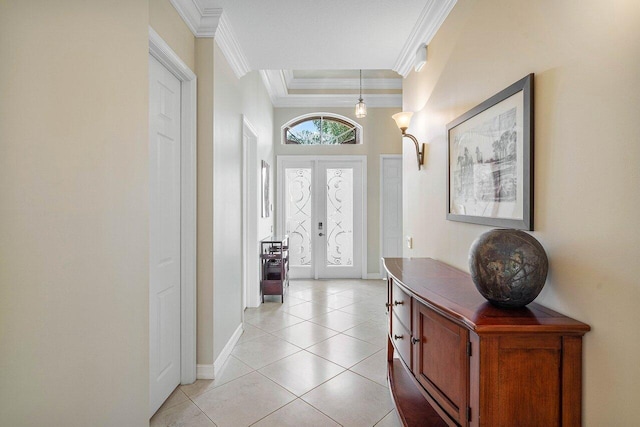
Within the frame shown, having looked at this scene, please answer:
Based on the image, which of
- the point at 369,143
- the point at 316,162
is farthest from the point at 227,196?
the point at 369,143

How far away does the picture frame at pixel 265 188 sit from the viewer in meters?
4.28

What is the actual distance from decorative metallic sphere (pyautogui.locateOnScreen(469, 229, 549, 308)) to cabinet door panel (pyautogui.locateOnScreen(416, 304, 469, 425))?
195 mm

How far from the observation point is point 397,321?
1829 mm

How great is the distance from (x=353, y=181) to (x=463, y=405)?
4497 millimetres

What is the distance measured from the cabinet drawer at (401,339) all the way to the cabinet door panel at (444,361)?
0.44ft

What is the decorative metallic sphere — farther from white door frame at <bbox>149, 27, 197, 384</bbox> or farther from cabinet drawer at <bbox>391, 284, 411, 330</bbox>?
white door frame at <bbox>149, 27, 197, 384</bbox>

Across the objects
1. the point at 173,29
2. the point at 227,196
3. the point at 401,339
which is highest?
the point at 173,29

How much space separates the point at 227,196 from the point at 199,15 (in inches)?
54.3

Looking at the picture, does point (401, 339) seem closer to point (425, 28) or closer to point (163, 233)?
point (163, 233)

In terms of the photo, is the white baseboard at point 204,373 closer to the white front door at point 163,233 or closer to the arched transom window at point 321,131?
the white front door at point 163,233

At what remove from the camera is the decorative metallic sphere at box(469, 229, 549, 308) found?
3.47ft

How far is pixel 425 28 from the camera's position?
2.34m

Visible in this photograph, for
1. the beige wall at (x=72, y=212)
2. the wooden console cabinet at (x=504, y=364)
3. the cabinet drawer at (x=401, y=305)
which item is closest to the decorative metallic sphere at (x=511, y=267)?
the wooden console cabinet at (x=504, y=364)

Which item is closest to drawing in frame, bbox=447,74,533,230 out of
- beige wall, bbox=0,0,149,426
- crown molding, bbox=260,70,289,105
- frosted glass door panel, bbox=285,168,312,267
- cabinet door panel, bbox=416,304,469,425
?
cabinet door panel, bbox=416,304,469,425
